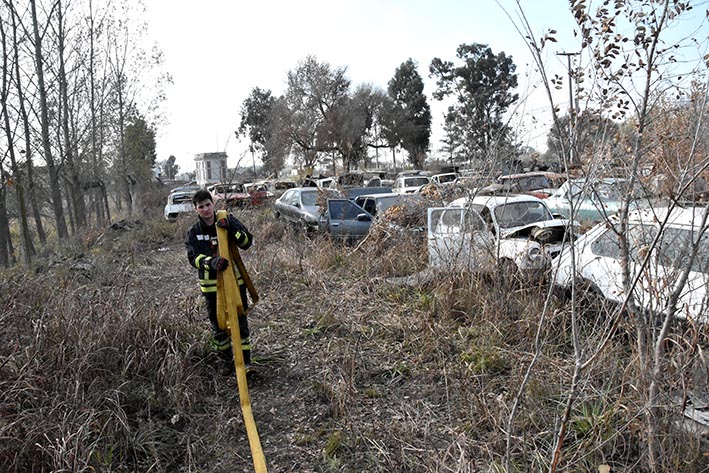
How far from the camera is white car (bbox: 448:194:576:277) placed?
17.7 ft

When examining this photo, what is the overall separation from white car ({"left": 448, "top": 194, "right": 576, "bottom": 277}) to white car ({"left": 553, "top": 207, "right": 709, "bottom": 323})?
13.9 inches

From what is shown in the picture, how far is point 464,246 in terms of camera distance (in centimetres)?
607

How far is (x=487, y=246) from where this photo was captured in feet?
19.0

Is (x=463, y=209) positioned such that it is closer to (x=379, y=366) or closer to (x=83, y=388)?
(x=379, y=366)

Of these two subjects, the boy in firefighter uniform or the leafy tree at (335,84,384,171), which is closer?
the boy in firefighter uniform

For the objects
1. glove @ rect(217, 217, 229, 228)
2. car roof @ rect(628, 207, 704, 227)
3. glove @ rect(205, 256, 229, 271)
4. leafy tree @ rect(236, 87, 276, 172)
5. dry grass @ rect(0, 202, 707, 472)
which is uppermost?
leafy tree @ rect(236, 87, 276, 172)

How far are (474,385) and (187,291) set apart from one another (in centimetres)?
469

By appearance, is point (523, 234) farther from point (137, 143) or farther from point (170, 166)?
point (170, 166)

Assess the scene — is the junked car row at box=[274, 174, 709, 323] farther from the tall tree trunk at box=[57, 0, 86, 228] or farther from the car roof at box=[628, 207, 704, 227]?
the tall tree trunk at box=[57, 0, 86, 228]

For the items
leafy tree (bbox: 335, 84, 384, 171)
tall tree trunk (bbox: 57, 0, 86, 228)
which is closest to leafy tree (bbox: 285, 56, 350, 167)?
leafy tree (bbox: 335, 84, 384, 171)

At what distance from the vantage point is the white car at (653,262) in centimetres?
300

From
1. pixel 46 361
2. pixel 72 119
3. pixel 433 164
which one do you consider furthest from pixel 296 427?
pixel 433 164

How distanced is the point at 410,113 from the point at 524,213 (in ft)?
140

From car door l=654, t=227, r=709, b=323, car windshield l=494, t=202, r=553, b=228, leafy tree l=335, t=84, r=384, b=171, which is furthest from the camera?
leafy tree l=335, t=84, r=384, b=171
